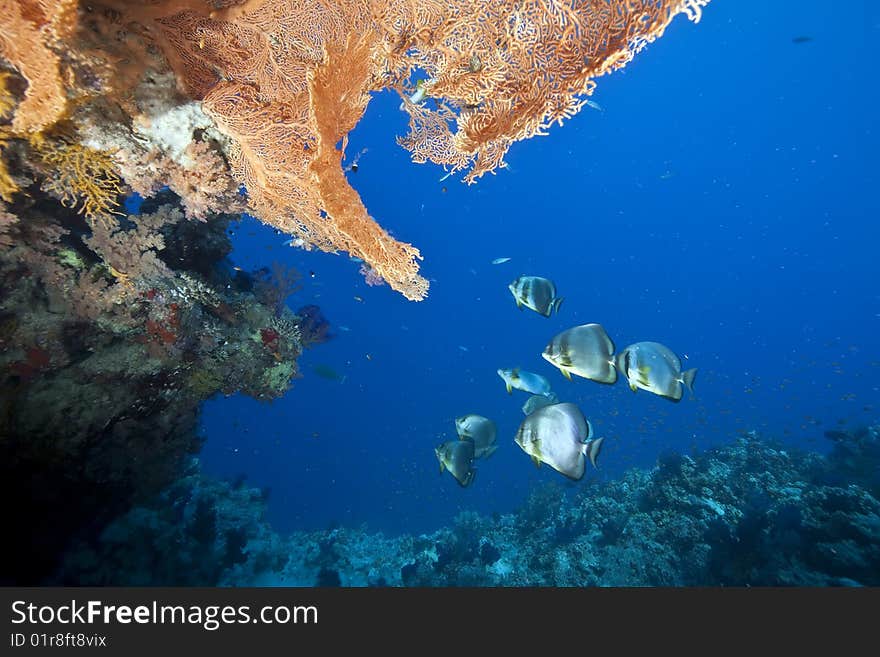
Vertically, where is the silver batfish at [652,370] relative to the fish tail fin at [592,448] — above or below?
above

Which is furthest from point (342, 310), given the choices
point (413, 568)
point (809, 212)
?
point (809, 212)

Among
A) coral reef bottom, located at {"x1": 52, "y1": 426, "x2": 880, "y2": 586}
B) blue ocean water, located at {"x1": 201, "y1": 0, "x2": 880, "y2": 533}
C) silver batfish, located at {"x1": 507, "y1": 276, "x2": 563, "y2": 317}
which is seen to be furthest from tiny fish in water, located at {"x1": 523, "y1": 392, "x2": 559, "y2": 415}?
blue ocean water, located at {"x1": 201, "y1": 0, "x2": 880, "y2": 533}

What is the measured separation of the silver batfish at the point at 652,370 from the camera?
429 cm

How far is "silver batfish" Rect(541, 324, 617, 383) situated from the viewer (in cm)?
423

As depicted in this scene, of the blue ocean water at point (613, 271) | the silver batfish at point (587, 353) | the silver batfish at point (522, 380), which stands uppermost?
the blue ocean water at point (613, 271)

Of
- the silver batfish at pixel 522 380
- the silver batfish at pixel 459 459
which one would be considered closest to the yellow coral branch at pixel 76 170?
the silver batfish at pixel 459 459

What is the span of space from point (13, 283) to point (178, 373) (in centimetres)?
190

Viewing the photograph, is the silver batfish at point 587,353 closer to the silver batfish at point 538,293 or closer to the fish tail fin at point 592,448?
Answer: the fish tail fin at point 592,448

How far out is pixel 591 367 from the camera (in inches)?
167

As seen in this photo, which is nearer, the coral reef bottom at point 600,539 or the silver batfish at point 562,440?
the silver batfish at point 562,440

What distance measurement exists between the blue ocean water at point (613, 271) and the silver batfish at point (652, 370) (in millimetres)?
42947

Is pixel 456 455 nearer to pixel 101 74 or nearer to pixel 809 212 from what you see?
pixel 101 74

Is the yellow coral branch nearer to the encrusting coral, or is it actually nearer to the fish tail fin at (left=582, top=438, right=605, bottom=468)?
the encrusting coral

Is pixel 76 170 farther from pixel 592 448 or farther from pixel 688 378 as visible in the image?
pixel 688 378
